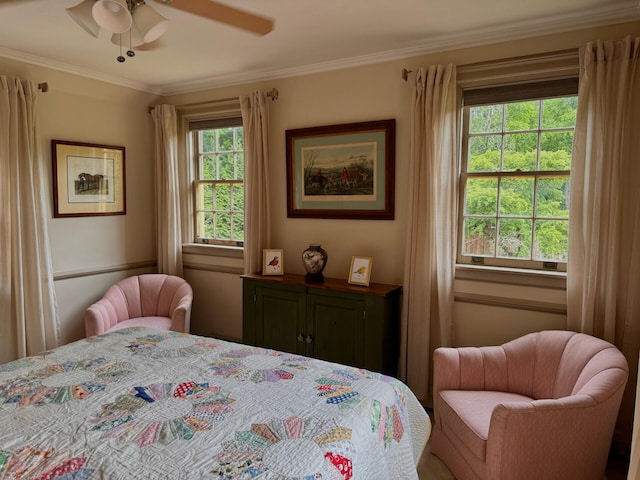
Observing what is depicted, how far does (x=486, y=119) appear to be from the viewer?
3.01 m

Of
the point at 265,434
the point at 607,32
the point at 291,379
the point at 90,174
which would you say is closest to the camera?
the point at 265,434

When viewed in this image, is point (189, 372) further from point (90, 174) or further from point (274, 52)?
point (90, 174)

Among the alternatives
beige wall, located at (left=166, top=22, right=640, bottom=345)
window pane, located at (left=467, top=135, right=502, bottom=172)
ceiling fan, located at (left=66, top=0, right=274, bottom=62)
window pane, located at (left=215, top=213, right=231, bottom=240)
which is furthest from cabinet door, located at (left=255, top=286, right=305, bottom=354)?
ceiling fan, located at (left=66, top=0, right=274, bottom=62)

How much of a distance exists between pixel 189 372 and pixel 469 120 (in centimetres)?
240

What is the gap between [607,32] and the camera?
253 cm

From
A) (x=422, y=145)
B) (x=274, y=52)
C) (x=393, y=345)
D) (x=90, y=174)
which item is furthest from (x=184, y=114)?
(x=393, y=345)

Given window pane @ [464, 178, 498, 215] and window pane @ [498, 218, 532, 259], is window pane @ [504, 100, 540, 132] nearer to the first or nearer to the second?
window pane @ [464, 178, 498, 215]

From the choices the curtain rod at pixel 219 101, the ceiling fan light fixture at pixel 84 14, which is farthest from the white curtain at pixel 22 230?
the ceiling fan light fixture at pixel 84 14

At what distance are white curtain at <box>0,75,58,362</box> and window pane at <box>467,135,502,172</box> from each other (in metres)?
3.25

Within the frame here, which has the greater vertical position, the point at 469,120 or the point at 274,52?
the point at 274,52

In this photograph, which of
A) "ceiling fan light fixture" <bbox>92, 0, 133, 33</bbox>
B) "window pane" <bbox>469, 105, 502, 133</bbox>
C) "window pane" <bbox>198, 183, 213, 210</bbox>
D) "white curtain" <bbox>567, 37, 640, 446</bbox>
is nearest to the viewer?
"ceiling fan light fixture" <bbox>92, 0, 133, 33</bbox>

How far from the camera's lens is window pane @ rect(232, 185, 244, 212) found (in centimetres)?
416

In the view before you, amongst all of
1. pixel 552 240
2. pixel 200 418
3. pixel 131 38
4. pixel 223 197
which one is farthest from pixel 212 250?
pixel 552 240

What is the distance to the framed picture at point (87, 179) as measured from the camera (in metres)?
3.68
